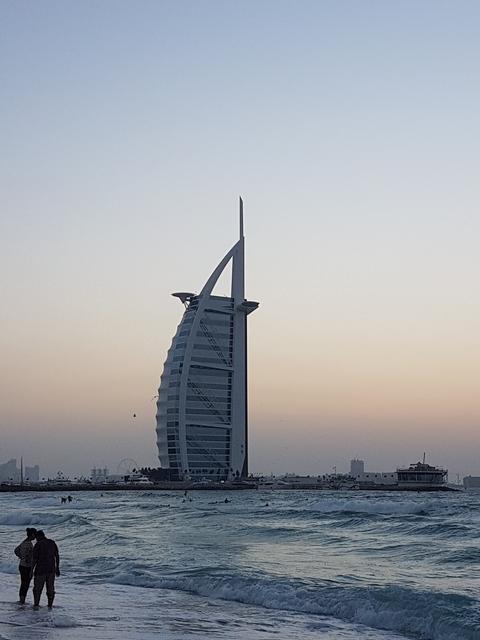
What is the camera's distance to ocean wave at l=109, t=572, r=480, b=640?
2036cm

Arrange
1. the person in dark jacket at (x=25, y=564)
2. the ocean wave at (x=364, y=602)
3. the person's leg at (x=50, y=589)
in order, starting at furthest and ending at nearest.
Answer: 1. the person in dark jacket at (x=25, y=564)
2. the person's leg at (x=50, y=589)
3. the ocean wave at (x=364, y=602)

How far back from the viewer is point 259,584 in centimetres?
2614

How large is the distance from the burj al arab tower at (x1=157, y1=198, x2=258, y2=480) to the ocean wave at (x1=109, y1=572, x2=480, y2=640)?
13224 centimetres

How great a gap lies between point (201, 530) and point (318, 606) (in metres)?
28.0

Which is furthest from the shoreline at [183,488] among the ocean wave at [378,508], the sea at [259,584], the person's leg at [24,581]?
the person's leg at [24,581]

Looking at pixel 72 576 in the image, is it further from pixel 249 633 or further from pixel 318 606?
pixel 249 633

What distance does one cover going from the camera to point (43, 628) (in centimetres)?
1753

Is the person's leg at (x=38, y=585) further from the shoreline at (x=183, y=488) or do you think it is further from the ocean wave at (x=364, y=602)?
the shoreline at (x=183, y=488)

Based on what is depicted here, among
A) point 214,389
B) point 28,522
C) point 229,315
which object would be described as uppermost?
point 229,315

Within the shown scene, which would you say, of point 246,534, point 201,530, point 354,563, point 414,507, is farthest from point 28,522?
point 354,563

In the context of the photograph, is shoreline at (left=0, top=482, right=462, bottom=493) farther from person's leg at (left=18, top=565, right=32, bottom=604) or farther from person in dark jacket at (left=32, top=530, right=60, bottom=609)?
person in dark jacket at (left=32, top=530, right=60, bottom=609)

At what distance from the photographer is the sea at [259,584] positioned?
762 inches

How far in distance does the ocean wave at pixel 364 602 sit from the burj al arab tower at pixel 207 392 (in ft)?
434

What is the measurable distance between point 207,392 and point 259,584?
139 metres
